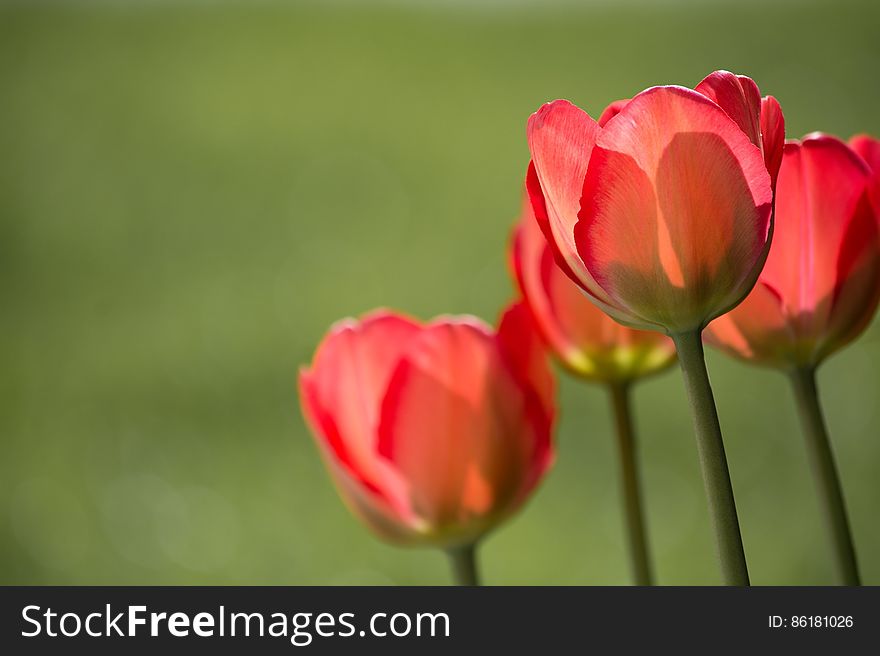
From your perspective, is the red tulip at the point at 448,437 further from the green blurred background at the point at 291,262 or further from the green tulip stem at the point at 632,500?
the green blurred background at the point at 291,262

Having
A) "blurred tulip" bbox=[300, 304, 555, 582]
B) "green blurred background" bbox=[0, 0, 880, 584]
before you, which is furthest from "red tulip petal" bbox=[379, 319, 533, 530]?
"green blurred background" bbox=[0, 0, 880, 584]

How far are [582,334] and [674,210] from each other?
8cm

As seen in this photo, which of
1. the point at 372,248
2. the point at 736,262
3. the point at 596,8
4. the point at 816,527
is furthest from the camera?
the point at 596,8

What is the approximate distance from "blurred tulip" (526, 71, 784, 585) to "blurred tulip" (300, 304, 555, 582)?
0.06 metres

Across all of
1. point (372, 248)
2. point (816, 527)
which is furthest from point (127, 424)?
point (816, 527)

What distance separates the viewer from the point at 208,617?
18 cm

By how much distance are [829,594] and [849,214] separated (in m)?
0.07

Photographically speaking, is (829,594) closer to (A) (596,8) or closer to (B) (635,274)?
(B) (635,274)

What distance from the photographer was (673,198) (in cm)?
16

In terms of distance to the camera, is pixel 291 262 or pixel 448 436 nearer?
pixel 448 436

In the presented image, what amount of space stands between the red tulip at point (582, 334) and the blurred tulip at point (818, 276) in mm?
45

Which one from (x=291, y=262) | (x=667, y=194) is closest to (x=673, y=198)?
(x=667, y=194)

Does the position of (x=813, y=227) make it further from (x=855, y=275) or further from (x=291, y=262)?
(x=291, y=262)

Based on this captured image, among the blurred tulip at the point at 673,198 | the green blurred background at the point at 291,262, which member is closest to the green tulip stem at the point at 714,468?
the blurred tulip at the point at 673,198
